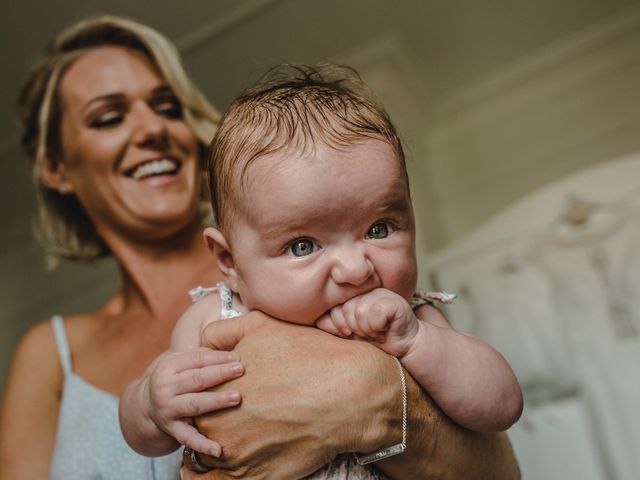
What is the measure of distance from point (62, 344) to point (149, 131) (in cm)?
57

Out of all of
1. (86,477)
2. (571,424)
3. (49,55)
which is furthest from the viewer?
(571,424)

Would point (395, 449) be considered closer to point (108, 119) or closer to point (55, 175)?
point (108, 119)

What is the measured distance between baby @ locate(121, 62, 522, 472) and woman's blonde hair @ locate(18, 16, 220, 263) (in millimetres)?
798

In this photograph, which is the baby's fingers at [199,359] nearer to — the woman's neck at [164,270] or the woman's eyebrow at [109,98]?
the woman's neck at [164,270]

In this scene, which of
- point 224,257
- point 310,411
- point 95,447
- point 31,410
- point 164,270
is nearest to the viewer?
point 310,411

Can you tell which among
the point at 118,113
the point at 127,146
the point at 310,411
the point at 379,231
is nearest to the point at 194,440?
the point at 310,411

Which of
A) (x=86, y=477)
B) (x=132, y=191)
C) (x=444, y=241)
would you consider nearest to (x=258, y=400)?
(x=86, y=477)

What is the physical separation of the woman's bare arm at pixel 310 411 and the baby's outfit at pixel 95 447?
43 centimetres

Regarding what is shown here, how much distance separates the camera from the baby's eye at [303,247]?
911 millimetres

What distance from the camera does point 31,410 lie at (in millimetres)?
1564

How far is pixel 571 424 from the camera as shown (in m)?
2.03

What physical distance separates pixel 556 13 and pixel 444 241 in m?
1.11

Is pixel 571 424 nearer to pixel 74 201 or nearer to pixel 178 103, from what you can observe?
pixel 178 103

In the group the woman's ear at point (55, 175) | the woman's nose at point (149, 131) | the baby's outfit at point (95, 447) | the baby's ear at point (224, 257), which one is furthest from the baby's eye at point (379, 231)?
the woman's ear at point (55, 175)
